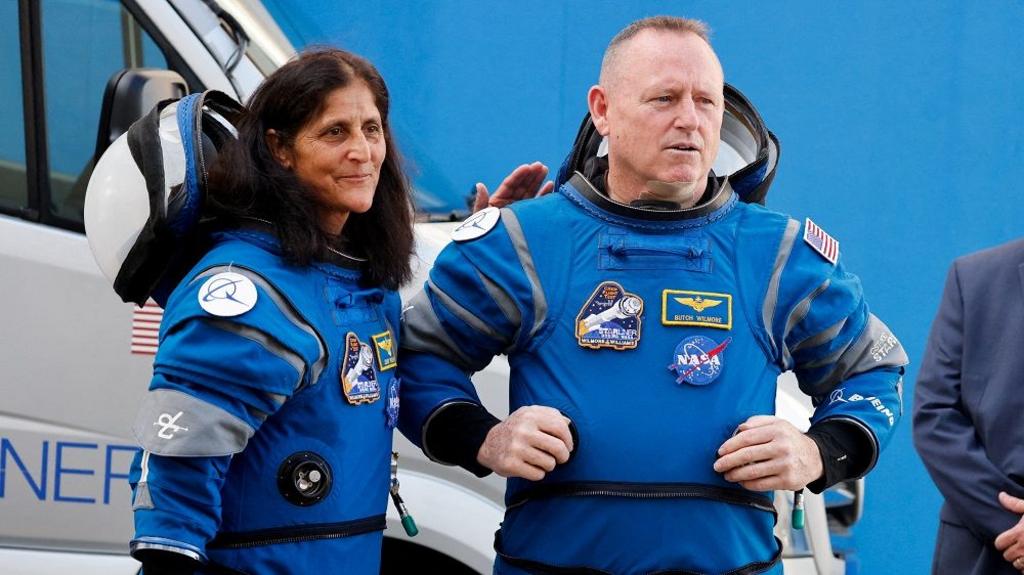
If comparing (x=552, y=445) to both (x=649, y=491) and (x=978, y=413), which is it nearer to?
(x=649, y=491)

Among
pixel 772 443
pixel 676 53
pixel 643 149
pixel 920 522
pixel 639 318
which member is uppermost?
pixel 676 53

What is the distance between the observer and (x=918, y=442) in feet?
11.4

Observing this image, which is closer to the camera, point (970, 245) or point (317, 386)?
point (317, 386)

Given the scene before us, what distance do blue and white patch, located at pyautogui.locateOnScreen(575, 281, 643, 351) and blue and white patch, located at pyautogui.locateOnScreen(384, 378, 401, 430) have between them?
1.22 ft

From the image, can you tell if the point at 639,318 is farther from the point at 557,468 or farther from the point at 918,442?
the point at 918,442

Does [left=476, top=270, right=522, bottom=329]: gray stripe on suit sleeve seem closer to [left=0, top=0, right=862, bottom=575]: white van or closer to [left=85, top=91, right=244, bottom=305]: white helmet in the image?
[left=85, top=91, right=244, bottom=305]: white helmet

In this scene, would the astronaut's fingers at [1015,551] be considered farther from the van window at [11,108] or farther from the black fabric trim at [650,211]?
the van window at [11,108]

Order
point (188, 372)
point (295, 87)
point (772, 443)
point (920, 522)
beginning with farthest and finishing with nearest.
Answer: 1. point (920, 522)
2. point (295, 87)
3. point (772, 443)
4. point (188, 372)

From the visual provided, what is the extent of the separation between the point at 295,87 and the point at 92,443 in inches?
56.3

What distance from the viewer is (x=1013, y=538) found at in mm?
3174

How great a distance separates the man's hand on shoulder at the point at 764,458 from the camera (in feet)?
7.71

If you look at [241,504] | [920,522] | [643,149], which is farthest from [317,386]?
[920,522]

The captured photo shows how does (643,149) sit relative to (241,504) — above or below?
above

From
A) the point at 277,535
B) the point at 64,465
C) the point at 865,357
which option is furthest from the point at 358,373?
the point at 64,465
